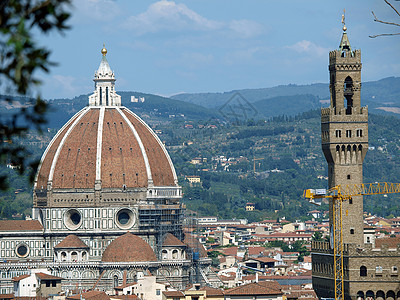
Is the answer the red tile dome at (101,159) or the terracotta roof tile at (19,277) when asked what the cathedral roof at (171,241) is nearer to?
the red tile dome at (101,159)

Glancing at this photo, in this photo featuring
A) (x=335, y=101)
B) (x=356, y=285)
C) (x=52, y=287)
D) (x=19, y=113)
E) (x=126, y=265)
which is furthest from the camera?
(x=126, y=265)

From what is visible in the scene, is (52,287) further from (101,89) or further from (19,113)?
(19,113)

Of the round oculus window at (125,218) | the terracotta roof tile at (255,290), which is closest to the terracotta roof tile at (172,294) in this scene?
the terracotta roof tile at (255,290)

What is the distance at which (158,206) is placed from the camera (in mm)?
98938

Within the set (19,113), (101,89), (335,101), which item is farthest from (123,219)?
(19,113)

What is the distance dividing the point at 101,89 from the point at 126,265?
1824 centimetres

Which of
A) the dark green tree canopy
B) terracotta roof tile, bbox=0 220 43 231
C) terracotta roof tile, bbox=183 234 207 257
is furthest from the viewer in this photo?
terracotta roof tile, bbox=183 234 207 257

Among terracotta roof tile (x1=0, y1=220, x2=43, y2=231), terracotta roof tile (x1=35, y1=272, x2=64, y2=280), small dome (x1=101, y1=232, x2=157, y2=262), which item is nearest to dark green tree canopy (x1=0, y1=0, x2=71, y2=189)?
terracotta roof tile (x1=35, y1=272, x2=64, y2=280)

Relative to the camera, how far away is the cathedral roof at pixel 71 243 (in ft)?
316

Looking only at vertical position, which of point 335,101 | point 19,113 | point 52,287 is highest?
point 335,101

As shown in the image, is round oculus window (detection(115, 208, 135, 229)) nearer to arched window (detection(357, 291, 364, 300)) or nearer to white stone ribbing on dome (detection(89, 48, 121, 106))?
white stone ribbing on dome (detection(89, 48, 121, 106))

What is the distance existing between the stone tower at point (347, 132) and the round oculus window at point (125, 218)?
29875 millimetres

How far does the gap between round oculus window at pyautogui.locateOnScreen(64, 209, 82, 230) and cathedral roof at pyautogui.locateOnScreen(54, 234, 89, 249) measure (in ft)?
3.16

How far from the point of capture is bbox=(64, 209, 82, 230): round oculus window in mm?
98438
